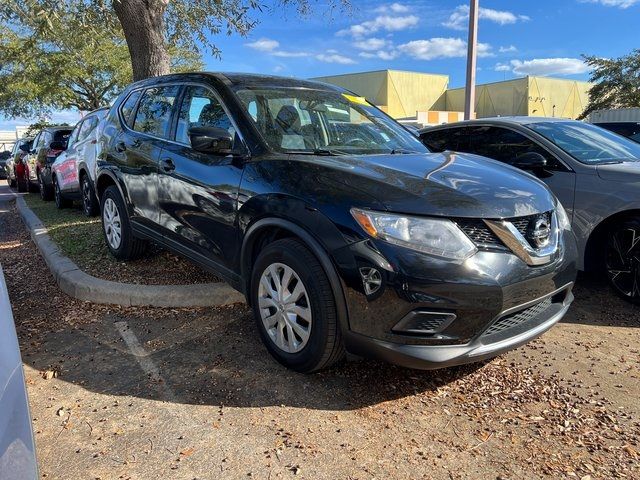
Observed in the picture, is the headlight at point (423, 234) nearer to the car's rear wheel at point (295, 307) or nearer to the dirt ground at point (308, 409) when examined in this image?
the car's rear wheel at point (295, 307)

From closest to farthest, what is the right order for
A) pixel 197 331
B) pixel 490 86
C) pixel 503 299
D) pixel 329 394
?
pixel 503 299 → pixel 329 394 → pixel 197 331 → pixel 490 86

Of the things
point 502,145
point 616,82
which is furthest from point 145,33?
point 616,82

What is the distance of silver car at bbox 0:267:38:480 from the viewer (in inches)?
57.4

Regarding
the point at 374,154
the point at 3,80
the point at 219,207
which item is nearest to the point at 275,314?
the point at 219,207

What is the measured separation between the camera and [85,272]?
4.94 m

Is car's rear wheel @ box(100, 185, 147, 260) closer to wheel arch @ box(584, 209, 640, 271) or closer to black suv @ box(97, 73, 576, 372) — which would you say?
black suv @ box(97, 73, 576, 372)

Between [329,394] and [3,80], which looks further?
[3,80]

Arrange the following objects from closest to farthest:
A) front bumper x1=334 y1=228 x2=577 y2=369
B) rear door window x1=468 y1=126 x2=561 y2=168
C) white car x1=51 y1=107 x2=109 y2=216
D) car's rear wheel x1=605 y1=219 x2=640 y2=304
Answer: front bumper x1=334 y1=228 x2=577 y2=369, car's rear wheel x1=605 y1=219 x2=640 y2=304, rear door window x1=468 y1=126 x2=561 y2=168, white car x1=51 y1=107 x2=109 y2=216

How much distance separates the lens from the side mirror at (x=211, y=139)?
11.1 feet

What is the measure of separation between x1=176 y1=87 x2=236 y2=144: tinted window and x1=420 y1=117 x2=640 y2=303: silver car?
1.72 meters

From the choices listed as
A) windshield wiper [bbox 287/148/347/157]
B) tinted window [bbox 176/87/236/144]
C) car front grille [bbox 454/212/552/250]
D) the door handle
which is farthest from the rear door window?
the door handle

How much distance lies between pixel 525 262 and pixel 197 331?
237 cm

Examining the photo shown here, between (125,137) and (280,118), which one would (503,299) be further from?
(125,137)

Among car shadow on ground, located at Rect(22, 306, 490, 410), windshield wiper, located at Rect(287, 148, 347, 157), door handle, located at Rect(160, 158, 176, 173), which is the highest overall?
windshield wiper, located at Rect(287, 148, 347, 157)
